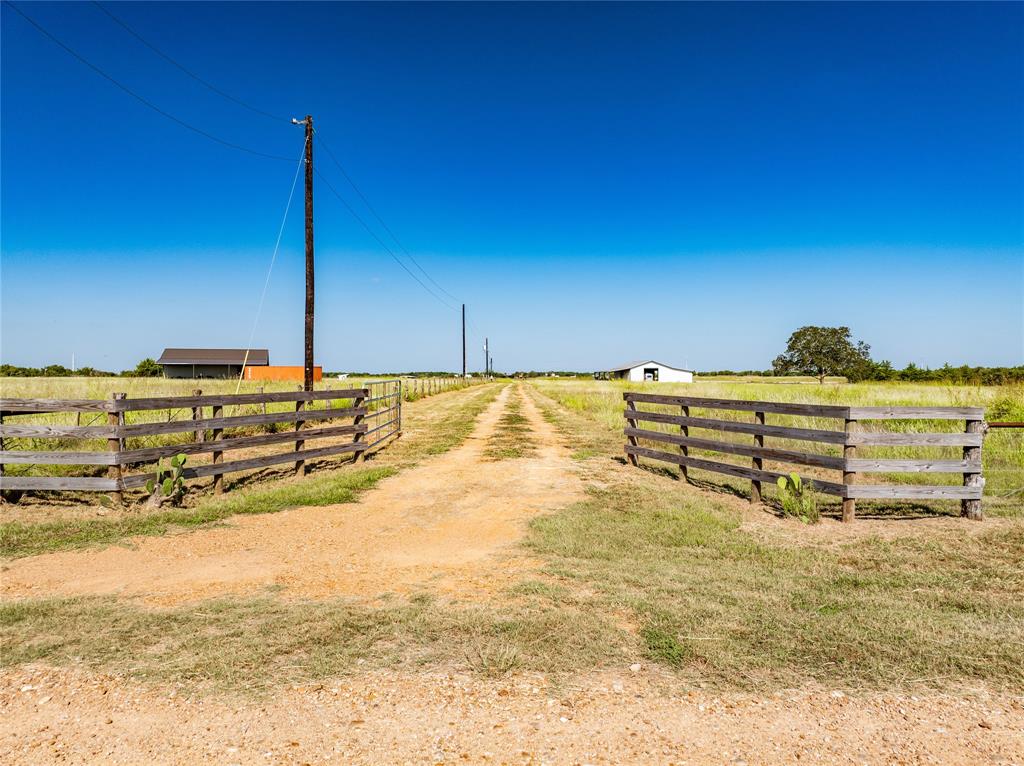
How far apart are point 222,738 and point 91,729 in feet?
2.61

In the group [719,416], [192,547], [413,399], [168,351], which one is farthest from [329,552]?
[168,351]

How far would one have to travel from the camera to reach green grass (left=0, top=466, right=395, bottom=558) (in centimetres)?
677

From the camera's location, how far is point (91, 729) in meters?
3.13

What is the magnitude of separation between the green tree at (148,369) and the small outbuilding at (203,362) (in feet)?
4.96

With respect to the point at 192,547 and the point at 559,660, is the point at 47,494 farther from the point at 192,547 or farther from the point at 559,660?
the point at 559,660

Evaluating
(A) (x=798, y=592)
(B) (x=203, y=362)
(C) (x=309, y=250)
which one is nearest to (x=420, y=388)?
(C) (x=309, y=250)

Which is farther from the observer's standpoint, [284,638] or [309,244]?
[309,244]

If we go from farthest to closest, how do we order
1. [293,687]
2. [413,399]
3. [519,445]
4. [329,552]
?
[413,399]
[519,445]
[329,552]
[293,687]

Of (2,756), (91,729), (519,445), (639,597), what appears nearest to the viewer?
(2,756)

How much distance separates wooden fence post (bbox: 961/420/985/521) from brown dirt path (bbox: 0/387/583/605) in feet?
18.8

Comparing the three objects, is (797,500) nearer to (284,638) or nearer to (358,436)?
(284,638)

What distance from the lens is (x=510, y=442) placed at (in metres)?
16.6

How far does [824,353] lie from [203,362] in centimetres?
9504

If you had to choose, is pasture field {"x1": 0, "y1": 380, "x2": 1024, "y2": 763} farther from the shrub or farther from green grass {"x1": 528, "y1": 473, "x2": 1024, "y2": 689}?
the shrub
